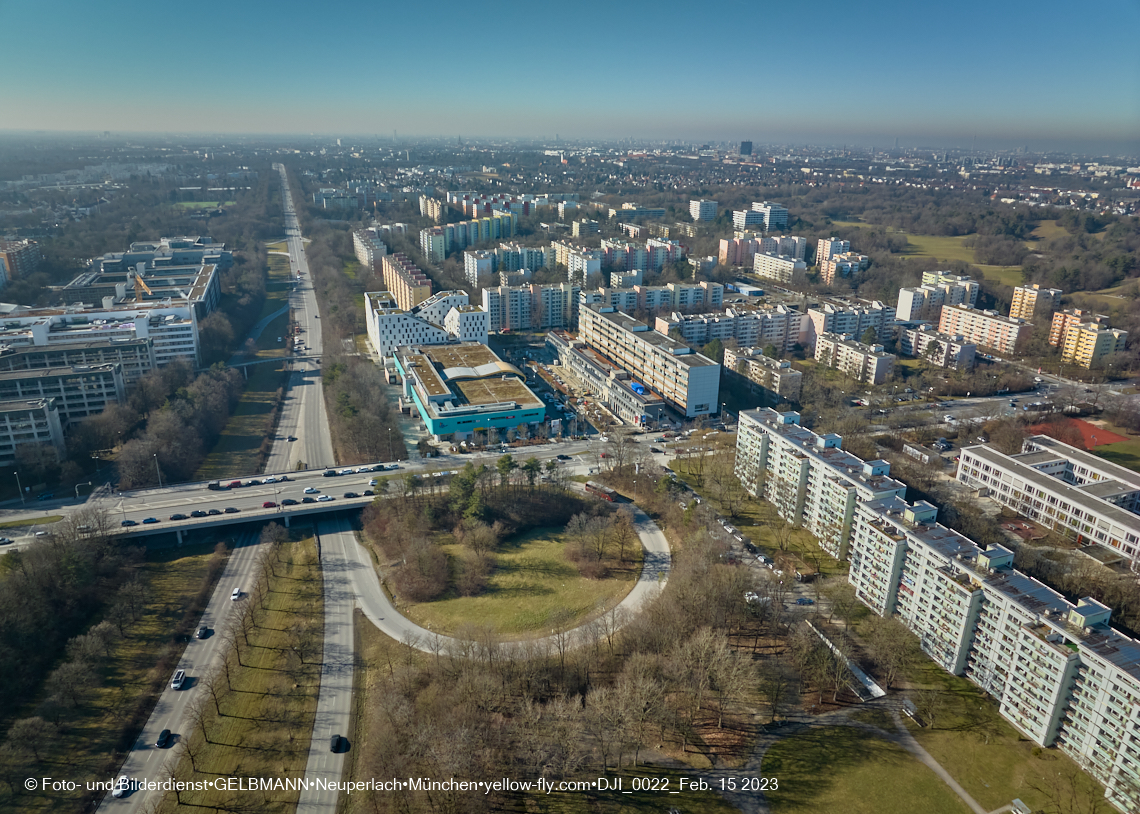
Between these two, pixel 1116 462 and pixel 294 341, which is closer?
pixel 1116 462

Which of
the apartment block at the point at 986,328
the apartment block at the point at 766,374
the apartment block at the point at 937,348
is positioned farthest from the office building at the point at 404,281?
the apartment block at the point at 986,328

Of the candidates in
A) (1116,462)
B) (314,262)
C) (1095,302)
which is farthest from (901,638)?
(314,262)

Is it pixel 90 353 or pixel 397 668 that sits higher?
pixel 90 353

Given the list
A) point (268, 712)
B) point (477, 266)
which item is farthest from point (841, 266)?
point (268, 712)

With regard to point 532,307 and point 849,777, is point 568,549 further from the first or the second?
point 532,307

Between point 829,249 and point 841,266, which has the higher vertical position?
point 829,249

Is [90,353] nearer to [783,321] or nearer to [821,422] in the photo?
[821,422]

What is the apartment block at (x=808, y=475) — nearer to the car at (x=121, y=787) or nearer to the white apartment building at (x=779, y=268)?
the car at (x=121, y=787)
